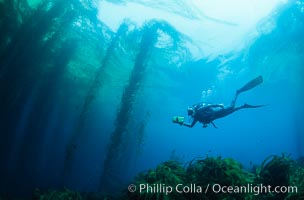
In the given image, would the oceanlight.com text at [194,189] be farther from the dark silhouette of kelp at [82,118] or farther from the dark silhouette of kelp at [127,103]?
the dark silhouette of kelp at [82,118]

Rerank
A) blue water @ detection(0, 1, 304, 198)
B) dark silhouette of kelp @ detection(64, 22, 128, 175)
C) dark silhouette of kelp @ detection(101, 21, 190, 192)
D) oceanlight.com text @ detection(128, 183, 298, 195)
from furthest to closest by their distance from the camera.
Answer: blue water @ detection(0, 1, 304, 198) < dark silhouette of kelp @ detection(64, 22, 128, 175) < dark silhouette of kelp @ detection(101, 21, 190, 192) < oceanlight.com text @ detection(128, 183, 298, 195)

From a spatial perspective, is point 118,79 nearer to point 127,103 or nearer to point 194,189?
point 127,103

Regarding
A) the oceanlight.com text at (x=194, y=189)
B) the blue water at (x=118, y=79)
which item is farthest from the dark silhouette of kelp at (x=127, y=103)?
the oceanlight.com text at (x=194, y=189)

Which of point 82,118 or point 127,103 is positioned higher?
point 127,103

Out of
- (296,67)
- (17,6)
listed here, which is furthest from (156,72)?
(17,6)

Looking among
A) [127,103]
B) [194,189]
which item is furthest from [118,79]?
[194,189]

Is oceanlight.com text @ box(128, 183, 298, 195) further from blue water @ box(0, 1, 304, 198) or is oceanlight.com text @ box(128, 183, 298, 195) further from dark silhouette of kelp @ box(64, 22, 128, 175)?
dark silhouette of kelp @ box(64, 22, 128, 175)

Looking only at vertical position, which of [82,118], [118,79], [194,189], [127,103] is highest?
[118,79]

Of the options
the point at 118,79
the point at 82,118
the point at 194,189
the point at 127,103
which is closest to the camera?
the point at 194,189

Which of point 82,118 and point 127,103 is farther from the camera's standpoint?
point 82,118

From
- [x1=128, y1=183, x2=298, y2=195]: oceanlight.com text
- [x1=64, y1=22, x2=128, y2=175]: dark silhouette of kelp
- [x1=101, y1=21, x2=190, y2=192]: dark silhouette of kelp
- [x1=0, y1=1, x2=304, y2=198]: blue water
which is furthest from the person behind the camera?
[x1=0, y1=1, x2=304, y2=198]: blue water

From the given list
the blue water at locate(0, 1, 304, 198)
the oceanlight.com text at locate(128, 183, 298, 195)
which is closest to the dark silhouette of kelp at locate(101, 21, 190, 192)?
the blue water at locate(0, 1, 304, 198)

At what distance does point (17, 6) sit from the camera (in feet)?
59.2

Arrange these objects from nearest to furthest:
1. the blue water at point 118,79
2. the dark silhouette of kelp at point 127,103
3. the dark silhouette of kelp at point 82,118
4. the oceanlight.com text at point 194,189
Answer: the oceanlight.com text at point 194,189
the dark silhouette of kelp at point 127,103
the dark silhouette of kelp at point 82,118
the blue water at point 118,79
